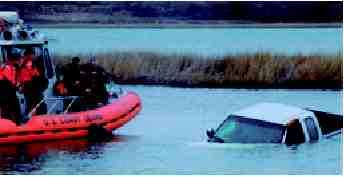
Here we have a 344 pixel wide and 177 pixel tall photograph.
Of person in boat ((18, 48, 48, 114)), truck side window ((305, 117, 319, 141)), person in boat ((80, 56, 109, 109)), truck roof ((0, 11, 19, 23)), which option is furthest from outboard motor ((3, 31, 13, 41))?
truck side window ((305, 117, 319, 141))

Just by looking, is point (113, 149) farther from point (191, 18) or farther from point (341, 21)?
point (341, 21)

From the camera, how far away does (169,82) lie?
13281 mm

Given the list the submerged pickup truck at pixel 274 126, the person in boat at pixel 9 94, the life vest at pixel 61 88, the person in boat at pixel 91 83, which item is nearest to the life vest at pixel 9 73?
the person in boat at pixel 9 94

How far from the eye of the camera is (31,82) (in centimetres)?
1233

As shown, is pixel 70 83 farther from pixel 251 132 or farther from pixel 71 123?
pixel 251 132

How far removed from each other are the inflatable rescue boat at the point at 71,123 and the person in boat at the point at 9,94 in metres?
0.10

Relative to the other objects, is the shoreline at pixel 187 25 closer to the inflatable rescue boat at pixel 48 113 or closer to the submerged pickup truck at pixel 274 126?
the inflatable rescue boat at pixel 48 113

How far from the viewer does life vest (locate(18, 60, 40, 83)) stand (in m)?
12.2

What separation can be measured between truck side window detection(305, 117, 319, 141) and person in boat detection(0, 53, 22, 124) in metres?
2.85

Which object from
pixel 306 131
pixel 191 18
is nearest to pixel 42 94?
pixel 191 18

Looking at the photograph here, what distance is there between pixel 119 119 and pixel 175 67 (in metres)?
1.05

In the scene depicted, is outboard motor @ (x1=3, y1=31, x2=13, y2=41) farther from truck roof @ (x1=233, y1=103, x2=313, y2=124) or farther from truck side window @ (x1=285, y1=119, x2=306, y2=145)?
truck side window @ (x1=285, y1=119, x2=306, y2=145)

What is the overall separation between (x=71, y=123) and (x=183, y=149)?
1264 millimetres

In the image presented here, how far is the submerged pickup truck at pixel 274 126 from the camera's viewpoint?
38.6 feet
